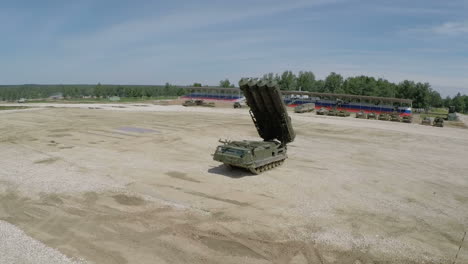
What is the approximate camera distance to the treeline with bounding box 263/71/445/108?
7944 cm

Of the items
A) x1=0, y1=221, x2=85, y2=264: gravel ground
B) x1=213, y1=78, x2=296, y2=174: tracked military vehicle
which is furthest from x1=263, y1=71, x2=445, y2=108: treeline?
x1=0, y1=221, x2=85, y2=264: gravel ground

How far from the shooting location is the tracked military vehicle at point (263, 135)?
48.6 ft

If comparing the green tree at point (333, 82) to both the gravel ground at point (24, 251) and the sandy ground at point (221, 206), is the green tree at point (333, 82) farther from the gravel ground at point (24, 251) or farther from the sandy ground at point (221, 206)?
the gravel ground at point (24, 251)

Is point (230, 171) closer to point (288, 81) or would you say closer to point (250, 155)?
point (250, 155)

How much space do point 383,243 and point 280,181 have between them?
5.98 metres

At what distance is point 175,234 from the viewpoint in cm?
945

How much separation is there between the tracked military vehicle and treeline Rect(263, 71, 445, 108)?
5323 cm

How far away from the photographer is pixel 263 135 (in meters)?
19.3

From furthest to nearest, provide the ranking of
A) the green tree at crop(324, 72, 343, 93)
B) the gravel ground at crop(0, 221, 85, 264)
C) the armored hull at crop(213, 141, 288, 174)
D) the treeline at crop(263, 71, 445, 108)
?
1. the green tree at crop(324, 72, 343, 93)
2. the treeline at crop(263, 71, 445, 108)
3. the armored hull at crop(213, 141, 288, 174)
4. the gravel ground at crop(0, 221, 85, 264)

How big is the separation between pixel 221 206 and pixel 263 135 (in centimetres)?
841

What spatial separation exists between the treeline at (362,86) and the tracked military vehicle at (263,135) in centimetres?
5323

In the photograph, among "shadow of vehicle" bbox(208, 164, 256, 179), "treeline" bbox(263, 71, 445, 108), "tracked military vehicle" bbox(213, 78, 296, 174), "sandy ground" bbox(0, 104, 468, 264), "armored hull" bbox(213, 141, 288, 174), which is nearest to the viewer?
"sandy ground" bbox(0, 104, 468, 264)

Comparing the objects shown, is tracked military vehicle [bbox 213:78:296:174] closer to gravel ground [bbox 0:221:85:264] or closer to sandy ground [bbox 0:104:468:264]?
sandy ground [bbox 0:104:468:264]

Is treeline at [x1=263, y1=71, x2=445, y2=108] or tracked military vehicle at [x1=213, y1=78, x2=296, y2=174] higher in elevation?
treeline at [x1=263, y1=71, x2=445, y2=108]
